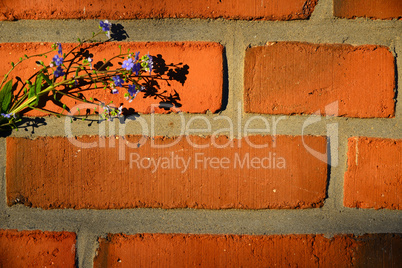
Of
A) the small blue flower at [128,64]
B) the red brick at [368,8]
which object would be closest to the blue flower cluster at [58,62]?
the small blue flower at [128,64]

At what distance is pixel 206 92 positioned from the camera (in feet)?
1.57

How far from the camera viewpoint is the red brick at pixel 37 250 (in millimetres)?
492

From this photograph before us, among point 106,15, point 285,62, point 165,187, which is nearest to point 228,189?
point 165,187

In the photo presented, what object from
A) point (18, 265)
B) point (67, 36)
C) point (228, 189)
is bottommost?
point (18, 265)

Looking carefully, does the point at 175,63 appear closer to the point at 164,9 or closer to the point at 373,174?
the point at 164,9

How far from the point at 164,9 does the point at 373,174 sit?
472 mm

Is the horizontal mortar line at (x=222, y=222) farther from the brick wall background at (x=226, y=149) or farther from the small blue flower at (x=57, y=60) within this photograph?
the small blue flower at (x=57, y=60)

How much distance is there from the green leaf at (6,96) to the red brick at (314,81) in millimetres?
420

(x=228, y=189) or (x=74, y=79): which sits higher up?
(x=74, y=79)

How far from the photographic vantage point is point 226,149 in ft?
1.59

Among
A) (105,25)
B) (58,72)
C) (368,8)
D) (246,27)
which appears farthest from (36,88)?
(368,8)

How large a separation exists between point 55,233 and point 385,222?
0.60 m

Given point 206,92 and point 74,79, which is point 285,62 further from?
point 74,79

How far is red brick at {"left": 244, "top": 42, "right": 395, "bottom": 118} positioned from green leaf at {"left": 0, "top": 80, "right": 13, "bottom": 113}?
42 cm
